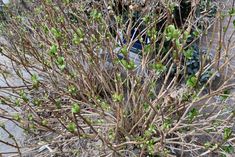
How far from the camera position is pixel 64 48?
2.90m

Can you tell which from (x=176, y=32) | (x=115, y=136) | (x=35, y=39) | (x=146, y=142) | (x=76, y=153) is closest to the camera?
(x=176, y=32)

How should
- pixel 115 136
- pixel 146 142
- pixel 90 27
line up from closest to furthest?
pixel 146 142
pixel 115 136
pixel 90 27

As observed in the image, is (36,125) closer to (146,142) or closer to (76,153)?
(76,153)

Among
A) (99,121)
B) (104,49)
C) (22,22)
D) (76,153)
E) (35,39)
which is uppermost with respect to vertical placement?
(22,22)

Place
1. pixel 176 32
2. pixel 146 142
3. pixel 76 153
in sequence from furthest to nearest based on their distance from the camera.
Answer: pixel 76 153, pixel 146 142, pixel 176 32

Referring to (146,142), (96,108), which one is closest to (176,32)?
(146,142)

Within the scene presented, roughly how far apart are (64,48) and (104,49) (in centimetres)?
54

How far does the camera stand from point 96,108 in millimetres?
2770

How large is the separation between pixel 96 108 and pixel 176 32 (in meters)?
1.17

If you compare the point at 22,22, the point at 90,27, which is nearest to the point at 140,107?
the point at 90,27

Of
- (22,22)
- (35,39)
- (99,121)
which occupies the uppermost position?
(22,22)

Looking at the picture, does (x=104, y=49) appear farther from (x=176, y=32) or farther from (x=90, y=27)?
(x=176, y=32)

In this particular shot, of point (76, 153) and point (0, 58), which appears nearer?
point (76, 153)

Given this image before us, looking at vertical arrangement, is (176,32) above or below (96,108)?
above
